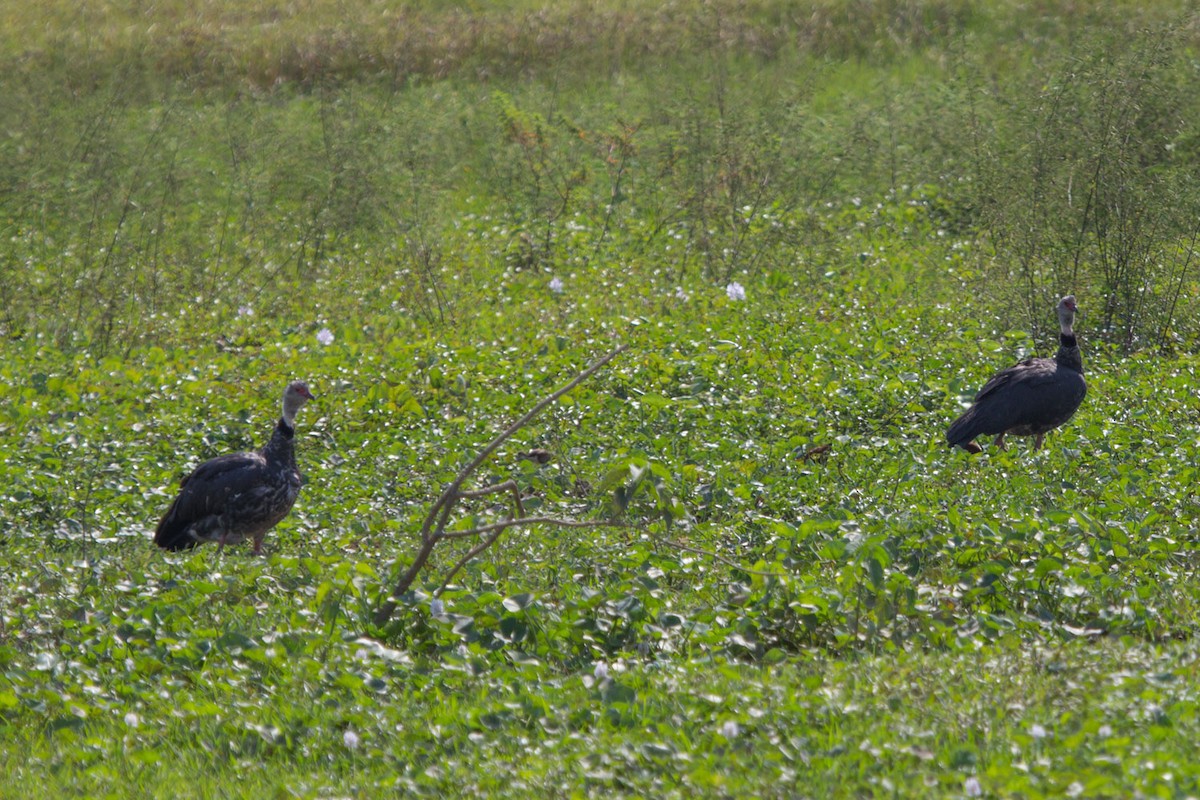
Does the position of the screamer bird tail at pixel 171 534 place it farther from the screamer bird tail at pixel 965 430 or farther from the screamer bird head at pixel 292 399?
the screamer bird tail at pixel 965 430

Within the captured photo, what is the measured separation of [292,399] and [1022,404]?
459 centimetres

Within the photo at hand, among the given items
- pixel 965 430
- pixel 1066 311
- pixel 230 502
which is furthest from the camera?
pixel 1066 311

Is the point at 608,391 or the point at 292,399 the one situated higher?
the point at 292,399

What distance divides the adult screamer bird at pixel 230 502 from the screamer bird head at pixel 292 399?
1.33 feet

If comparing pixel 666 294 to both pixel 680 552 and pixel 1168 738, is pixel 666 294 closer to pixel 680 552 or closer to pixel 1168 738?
pixel 680 552

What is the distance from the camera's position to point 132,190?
14797 millimetres

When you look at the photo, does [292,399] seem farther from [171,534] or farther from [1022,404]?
[1022,404]

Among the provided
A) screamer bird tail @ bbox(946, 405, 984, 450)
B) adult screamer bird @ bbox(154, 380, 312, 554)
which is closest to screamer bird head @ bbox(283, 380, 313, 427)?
adult screamer bird @ bbox(154, 380, 312, 554)

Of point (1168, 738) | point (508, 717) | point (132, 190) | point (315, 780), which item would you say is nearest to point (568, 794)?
point (508, 717)

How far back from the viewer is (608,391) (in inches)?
405

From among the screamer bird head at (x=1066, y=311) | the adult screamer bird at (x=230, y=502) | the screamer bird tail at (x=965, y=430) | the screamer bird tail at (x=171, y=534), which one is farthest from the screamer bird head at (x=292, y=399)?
the screamer bird head at (x=1066, y=311)

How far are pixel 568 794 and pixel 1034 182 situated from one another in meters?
8.75

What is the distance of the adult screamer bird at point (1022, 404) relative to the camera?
30.4 ft

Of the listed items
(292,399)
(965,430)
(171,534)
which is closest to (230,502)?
(171,534)
